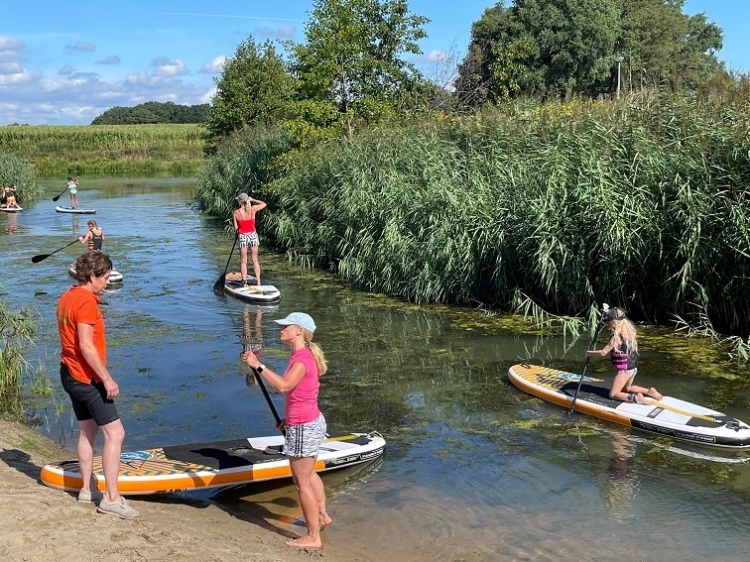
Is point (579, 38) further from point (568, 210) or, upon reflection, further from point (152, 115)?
point (152, 115)

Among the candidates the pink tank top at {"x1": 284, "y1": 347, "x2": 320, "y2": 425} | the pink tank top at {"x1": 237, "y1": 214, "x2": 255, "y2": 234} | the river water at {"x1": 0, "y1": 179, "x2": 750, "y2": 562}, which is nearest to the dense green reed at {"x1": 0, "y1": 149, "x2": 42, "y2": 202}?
the river water at {"x1": 0, "y1": 179, "x2": 750, "y2": 562}

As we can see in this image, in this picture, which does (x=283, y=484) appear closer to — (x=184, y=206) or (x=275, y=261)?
(x=275, y=261)

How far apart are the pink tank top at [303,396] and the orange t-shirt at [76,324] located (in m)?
1.29

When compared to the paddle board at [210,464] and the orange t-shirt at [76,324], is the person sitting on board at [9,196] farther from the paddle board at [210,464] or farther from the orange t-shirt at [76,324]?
the orange t-shirt at [76,324]

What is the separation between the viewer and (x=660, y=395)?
8.45 metres

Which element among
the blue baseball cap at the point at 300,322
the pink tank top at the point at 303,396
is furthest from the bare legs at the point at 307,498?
the blue baseball cap at the point at 300,322

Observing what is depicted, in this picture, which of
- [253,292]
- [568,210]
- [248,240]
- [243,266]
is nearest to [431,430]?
[568,210]

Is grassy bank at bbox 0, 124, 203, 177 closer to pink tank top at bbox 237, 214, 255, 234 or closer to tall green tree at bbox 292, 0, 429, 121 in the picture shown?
tall green tree at bbox 292, 0, 429, 121

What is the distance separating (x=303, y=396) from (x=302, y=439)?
0.28 m

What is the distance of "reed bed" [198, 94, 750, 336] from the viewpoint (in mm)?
10898

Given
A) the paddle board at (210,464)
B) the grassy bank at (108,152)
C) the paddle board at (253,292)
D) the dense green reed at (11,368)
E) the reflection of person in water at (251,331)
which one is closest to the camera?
the paddle board at (210,464)

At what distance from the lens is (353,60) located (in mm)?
22016

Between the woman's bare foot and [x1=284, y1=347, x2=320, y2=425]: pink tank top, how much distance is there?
32.6 inches

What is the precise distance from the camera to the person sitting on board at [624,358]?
27.6 feet
